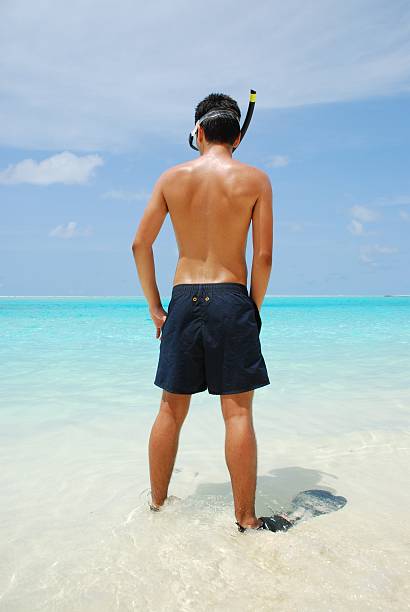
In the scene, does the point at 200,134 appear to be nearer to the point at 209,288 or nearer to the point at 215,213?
the point at 215,213

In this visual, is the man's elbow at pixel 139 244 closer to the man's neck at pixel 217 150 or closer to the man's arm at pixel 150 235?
the man's arm at pixel 150 235

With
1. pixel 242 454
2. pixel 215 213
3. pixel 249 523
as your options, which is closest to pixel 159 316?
pixel 215 213

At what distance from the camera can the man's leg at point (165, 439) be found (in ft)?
9.37

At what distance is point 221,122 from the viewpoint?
2867 mm

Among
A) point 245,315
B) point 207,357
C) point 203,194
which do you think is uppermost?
point 203,194

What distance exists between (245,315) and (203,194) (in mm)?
691

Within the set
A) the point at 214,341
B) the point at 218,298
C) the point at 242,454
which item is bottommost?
the point at 242,454

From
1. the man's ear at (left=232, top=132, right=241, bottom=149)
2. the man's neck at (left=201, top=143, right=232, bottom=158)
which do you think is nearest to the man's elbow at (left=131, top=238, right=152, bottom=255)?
the man's neck at (left=201, top=143, right=232, bottom=158)

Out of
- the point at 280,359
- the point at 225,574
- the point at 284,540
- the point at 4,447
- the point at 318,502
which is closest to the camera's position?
the point at 225,574

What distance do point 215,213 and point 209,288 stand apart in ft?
1.33

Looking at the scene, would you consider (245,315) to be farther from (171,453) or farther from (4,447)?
(4,447)

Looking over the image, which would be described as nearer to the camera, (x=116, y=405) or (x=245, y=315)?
(x=245, y=315)

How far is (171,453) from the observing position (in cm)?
286

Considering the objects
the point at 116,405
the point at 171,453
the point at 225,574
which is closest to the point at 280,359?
the point at 116,405
